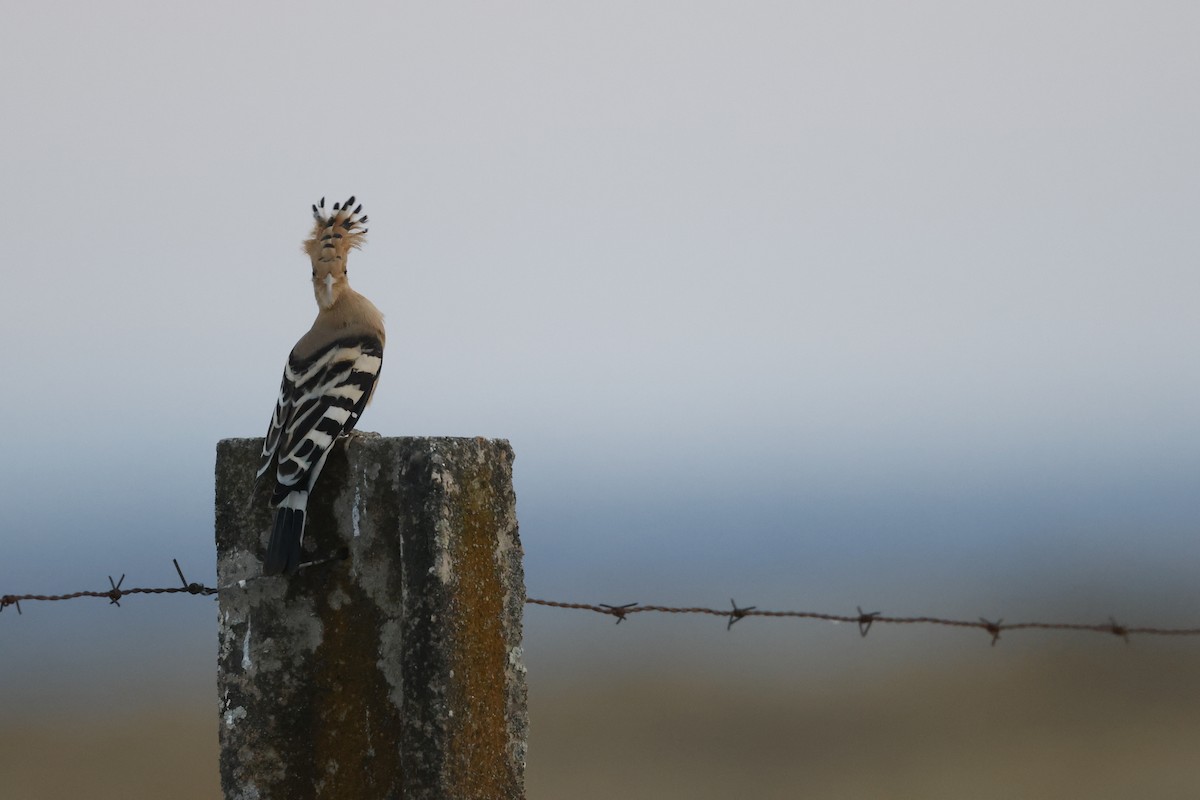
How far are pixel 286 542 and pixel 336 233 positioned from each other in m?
2.36

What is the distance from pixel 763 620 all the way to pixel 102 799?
145ft

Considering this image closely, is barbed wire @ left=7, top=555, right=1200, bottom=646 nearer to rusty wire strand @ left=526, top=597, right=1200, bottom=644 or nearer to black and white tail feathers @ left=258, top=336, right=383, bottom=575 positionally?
rusty wire strand @ left=526, top=597, right=1200, bottom=644

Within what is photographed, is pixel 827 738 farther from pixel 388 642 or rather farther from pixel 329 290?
pixel 388 642

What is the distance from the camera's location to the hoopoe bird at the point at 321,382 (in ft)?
11.7

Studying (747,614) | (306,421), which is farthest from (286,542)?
(747,614)

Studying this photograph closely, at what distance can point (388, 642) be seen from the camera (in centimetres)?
345

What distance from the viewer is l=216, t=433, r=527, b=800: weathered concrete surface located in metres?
3.37

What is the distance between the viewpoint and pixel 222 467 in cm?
385

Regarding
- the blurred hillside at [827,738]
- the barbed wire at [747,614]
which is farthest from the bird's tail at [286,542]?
the blurred hillside at [827,738]

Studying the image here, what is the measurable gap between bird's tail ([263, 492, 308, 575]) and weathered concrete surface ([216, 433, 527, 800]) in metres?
0.07

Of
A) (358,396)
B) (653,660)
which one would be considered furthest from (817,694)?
(358,396)

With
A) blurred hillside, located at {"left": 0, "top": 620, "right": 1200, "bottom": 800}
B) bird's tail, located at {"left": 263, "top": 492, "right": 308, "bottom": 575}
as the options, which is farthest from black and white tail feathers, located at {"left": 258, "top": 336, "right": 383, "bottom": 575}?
blurred hillside, located at {"left": 0, "top": 620, "right": 1200, "bottom": 800}

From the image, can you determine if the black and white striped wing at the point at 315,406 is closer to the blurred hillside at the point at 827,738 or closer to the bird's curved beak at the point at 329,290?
the bird's curved beak at the point at 329,290

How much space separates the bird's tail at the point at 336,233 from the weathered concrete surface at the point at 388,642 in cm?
210
